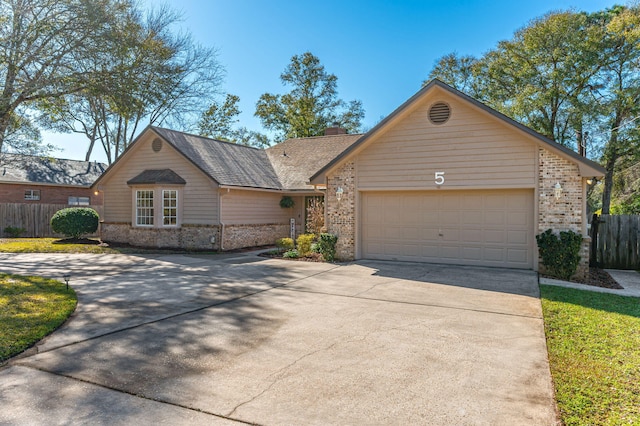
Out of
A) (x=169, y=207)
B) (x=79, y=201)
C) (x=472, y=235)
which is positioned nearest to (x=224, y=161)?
(x=169, y=207)

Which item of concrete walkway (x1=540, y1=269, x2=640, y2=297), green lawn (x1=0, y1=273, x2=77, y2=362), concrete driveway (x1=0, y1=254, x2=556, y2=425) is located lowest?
concrete walkway (x1=540, y1=269, x2=640, y2=297)

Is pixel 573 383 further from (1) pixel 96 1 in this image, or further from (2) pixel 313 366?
(1) pixel 96 1

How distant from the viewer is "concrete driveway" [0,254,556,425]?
3.44m

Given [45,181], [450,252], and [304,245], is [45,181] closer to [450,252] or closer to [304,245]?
[304,245]

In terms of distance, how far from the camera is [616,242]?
12.2 m

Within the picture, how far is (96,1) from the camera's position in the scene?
1327 cm

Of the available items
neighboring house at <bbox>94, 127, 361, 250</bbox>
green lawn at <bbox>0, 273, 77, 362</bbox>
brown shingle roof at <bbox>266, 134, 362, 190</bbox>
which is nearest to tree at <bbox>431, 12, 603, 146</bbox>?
brown shingle roof at <bbox>266, 134, 362, 190</bbox>

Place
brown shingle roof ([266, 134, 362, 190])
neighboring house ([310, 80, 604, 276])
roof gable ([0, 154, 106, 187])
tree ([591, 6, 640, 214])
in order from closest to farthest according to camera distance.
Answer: neighboring house ([310, 80, 604, 276]) → brown shingle roof ([266, 134, 362, 190]) → tree ([591, 6, 640, 214]) → roof gable ([0, 154, 106, 187])

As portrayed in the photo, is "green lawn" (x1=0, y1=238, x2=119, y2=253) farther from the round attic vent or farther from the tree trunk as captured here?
the tree trunk

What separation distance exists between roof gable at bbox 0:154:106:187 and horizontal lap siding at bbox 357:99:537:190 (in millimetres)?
21819

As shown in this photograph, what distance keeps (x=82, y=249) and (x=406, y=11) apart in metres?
16.9

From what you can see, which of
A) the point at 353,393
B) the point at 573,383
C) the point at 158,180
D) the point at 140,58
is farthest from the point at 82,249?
the point at 573,383

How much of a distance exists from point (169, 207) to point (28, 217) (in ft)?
37.7

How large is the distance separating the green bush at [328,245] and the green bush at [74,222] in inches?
486
